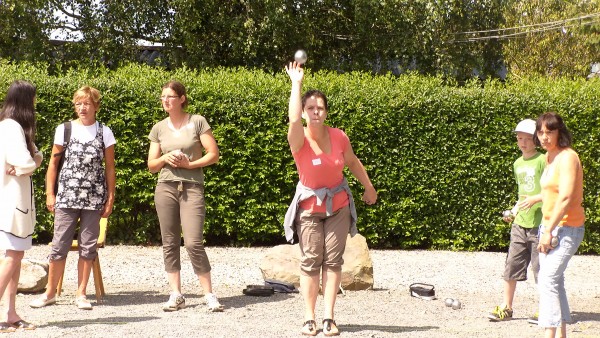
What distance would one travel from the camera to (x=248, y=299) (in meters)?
8.09

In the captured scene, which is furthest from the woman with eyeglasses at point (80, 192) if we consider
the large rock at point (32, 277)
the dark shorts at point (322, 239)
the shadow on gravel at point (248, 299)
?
the dark shorts at point (322, 239)

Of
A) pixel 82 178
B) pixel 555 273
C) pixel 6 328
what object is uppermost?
pixel 82 178

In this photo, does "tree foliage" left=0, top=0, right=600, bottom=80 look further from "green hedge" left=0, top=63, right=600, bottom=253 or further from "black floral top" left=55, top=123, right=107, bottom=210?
"black floral top" left=55, top=123, right=107, bottom=210

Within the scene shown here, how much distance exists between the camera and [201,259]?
7379 mm

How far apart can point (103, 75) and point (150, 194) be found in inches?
78.8

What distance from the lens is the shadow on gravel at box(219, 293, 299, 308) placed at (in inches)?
307

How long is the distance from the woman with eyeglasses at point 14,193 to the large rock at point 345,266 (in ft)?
10.2

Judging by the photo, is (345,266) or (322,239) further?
(345,266)

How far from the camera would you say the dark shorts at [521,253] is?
7141 mm

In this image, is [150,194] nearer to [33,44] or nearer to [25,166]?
[25,166]

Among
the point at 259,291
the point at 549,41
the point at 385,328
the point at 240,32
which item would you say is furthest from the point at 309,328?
the point at 549,41

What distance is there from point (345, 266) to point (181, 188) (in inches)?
87.7

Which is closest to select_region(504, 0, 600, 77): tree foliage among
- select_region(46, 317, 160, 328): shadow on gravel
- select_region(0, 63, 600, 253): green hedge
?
select_region(0, 63, 600, 253): green hedge

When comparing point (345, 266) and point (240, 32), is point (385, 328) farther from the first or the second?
point (240, 32)
